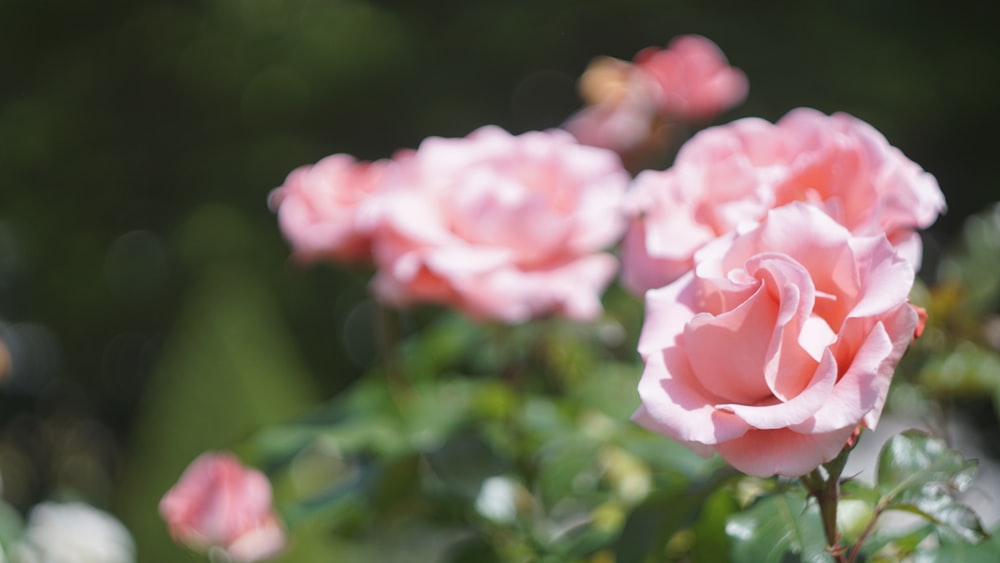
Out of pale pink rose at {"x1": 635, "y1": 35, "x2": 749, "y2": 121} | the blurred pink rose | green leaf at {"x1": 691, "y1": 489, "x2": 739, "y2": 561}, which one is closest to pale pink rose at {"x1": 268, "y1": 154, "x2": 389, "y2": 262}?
the blurred pink rose

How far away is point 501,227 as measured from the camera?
2.27ft

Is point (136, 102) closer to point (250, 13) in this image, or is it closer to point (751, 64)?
point (250, 13)

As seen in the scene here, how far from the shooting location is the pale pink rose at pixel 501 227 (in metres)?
0.68

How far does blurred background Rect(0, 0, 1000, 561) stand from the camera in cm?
595

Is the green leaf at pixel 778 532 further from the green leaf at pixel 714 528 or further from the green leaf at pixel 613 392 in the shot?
the green leaf at pixel 613 392

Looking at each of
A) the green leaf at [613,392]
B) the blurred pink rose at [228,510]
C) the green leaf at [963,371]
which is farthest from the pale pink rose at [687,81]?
the blurred pink rose at [228,510]

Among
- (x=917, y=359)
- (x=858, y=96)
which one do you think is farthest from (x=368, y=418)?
(x=858, y=96)

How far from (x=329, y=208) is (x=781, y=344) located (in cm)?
50

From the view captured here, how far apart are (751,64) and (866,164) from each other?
19.3 ft

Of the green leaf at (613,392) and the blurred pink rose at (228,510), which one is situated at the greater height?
the green leaf at (613,392)

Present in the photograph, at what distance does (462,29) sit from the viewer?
6625 mm

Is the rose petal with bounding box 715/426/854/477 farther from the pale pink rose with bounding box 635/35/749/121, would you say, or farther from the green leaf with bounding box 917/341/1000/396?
the pale pink rose with bounding box 635/35/749/121

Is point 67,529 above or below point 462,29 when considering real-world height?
above

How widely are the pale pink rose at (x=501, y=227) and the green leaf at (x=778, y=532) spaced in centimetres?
24
